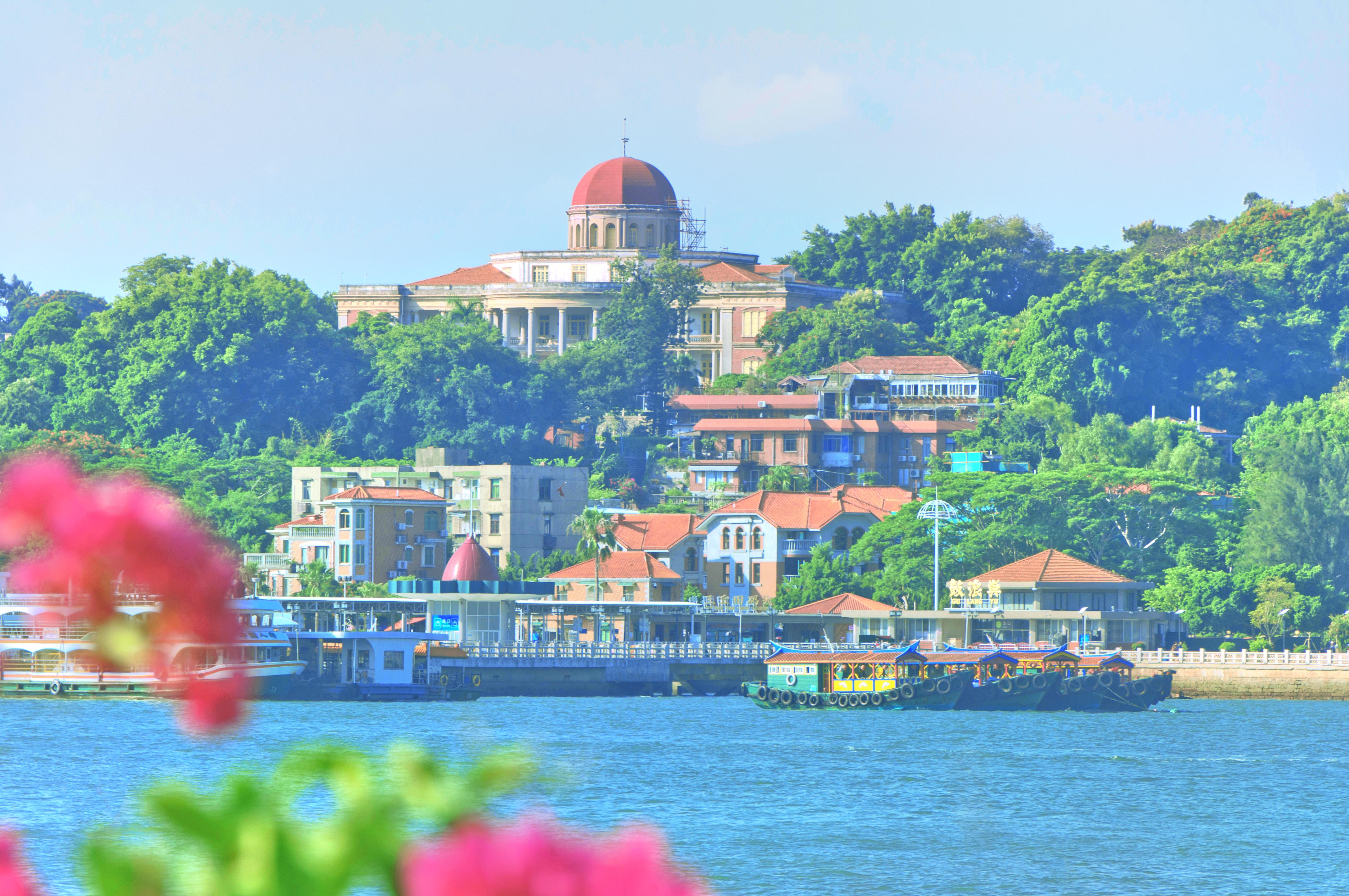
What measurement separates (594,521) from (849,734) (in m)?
25.3

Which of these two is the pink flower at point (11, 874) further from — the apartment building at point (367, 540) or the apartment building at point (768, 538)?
the apartment building at point (768, 538)

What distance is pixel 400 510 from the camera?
9344 centimetres

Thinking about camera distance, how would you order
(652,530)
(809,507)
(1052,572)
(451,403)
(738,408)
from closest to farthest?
(1052,572)
(652,530)
(809,507)
(738,408)
(451,403)

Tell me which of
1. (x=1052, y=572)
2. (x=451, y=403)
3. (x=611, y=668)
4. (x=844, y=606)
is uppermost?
(x=451, y=403)

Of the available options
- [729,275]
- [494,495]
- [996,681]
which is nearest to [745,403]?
[494,495]

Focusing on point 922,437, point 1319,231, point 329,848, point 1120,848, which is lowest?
point 1120,848

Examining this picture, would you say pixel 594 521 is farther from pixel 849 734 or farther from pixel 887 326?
pixel 887 326

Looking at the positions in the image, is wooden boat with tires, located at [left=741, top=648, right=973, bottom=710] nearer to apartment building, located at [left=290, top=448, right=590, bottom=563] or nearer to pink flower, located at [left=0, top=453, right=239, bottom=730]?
apartment building, located at [left=290, top=448, right=590, bottom=563]

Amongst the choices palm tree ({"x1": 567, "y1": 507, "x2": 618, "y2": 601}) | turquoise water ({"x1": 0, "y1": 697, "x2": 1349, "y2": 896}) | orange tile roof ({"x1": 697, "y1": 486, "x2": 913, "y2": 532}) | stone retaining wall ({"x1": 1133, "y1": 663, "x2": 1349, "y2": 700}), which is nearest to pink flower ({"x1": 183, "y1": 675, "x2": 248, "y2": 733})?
turquoise water ({"x1": 0, "y1": 697, "x2": 1349, "y2": 896})

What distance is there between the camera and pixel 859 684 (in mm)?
77188

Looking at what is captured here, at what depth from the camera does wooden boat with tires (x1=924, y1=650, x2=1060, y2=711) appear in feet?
249

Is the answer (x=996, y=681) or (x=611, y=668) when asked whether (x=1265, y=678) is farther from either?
(x=611, y=668)

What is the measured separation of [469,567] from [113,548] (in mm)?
85911

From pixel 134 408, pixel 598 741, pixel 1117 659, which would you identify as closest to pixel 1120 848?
pixel 598 741
